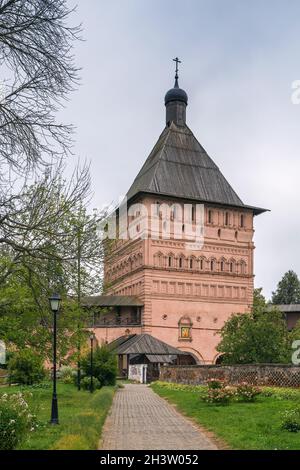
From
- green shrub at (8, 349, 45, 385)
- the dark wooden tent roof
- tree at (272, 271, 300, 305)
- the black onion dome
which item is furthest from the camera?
tree at (272, 271, 300, 305)

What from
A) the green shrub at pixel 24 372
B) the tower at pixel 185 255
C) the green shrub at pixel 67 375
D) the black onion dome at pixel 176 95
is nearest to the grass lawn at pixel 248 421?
the green shrub at pixel 24 372

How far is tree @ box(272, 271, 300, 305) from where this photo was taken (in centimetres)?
7981

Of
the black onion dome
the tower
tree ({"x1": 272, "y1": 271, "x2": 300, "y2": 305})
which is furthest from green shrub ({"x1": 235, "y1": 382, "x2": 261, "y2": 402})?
tree ({"x1": 272, "y1": 271, "x2": 300, "y2": 305})

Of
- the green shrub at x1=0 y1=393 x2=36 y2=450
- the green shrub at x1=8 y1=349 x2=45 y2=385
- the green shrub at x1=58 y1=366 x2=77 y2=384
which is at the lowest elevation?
the green shrub at x1=58 y1=366 x2=77 y2=384

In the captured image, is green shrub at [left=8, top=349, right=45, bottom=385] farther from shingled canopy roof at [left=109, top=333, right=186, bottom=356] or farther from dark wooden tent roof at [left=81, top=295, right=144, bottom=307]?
dark wooden tent roof at [left=81, top=295, right=144, bottom=307]

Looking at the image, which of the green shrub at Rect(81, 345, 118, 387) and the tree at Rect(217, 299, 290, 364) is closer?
the green shrub at Rect(81, 345, 118, 387)

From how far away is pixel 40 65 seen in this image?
1077cm

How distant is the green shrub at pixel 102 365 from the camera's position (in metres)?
28.7

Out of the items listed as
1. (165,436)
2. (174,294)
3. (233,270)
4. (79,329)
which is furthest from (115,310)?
(165,436)

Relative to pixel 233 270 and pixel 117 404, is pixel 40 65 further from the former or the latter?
pixel 233 270

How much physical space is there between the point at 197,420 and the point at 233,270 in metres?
36.1

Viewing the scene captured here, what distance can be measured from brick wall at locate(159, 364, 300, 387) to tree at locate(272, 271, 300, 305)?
51.1 metres

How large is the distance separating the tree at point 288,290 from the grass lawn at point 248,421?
6209cm

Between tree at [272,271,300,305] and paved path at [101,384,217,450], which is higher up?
tree at [272,271,300,305]
